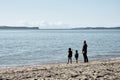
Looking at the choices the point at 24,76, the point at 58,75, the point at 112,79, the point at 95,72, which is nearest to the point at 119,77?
the point at 112,79

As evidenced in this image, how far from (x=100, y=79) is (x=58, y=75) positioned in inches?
91.9

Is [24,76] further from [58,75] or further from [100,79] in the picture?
[100,79]

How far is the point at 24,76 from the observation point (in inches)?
577

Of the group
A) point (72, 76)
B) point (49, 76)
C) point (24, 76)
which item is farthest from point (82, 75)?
point (24, 76)

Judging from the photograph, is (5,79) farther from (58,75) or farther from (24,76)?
(58,75)

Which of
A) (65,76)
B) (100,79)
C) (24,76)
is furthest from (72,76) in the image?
(24,76)

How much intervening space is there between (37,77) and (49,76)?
0.63 meters

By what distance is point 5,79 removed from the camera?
14102 millimetres

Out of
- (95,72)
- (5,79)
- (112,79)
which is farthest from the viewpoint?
(95,72)

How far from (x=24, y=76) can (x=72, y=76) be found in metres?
2.42

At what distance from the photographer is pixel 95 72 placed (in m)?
15.2

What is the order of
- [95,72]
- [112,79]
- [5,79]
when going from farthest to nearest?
[95,72] < [5,79] < [112,79]

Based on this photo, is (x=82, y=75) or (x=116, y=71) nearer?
(x=82, y=75)

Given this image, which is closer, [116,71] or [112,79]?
[112,79]
